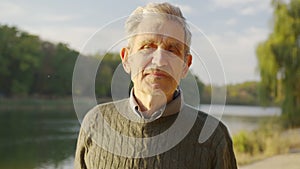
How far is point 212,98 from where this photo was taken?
0.77 m

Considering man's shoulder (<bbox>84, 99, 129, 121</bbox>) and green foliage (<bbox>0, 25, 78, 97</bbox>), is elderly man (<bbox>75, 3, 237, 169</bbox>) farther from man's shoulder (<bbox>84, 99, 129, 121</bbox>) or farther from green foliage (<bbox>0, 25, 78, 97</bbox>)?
green foliage (<bbox>0, 25, 78, 97</bbox>)

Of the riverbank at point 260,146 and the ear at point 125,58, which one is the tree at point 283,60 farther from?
the ear at point 125,58

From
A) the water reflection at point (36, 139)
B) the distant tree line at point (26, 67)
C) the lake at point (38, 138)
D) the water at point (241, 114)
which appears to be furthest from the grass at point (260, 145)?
the water reflection at point (36, 139)

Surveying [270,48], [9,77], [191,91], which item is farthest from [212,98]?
[9,77]

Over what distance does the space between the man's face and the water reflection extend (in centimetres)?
578

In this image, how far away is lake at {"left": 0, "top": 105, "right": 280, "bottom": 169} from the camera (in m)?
7.97

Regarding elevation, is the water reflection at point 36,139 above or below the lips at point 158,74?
below

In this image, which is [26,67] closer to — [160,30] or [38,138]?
[38,138]

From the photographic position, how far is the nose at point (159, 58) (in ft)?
2.35

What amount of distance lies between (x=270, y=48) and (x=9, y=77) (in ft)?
27.6

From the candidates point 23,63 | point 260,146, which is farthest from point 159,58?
point 23,63

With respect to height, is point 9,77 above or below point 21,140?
above

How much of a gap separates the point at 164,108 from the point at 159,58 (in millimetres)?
110

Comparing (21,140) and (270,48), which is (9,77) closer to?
(21,140)
